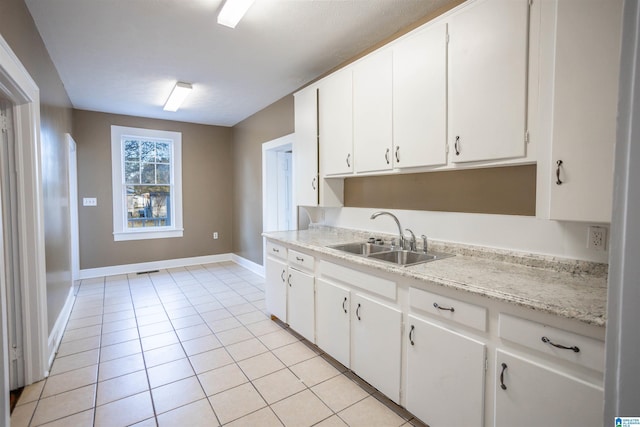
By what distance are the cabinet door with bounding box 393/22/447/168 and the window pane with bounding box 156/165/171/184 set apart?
14.9ft

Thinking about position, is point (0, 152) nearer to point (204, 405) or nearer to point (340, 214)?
point (204, 405)

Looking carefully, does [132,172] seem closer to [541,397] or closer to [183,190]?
[183,190]

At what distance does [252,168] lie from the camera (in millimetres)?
5090

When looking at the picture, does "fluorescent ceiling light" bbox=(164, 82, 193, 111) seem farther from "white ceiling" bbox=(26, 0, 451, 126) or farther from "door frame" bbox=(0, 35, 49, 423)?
"door frame" bbox=(0, 35, 49, 423)

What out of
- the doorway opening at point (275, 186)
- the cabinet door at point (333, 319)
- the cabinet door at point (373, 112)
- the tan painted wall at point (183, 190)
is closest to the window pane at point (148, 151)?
the tan painted wall at point (183, 190)

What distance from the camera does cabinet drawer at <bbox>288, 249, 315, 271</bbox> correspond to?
2.54 metres

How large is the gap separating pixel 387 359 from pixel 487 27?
1.95 metres

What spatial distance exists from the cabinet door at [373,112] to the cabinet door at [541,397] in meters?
1.44

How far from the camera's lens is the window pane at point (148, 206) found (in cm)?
517

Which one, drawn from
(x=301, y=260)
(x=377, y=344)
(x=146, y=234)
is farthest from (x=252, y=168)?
(x=377, y=344)

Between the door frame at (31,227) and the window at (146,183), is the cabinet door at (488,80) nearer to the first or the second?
the door frame at (31,227)

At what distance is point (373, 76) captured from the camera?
7.73 feet

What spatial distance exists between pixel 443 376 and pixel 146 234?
→ 5.17m

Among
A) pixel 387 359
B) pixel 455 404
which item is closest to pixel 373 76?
pixel 387 359
